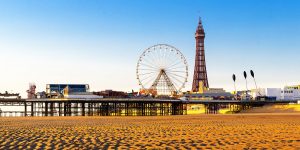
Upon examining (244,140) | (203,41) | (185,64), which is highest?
(203,41)

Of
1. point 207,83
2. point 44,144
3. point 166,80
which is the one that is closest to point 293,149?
point 44,144

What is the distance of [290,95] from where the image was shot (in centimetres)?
12200

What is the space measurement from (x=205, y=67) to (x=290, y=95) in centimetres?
3994

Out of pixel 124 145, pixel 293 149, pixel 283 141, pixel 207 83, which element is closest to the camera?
pixel 293 149

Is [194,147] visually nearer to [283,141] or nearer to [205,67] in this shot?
[283,141]

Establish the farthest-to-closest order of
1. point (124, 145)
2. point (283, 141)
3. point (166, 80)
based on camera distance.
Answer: point (166, 80), point (283, 141), point (124, 145)

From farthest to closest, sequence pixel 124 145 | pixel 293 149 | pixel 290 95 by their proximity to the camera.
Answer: pixel 290 95
pixel 124 145
pixel 293 149

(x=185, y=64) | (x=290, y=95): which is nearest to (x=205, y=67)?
(x=290, y=95)

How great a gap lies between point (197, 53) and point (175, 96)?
74.4 meters

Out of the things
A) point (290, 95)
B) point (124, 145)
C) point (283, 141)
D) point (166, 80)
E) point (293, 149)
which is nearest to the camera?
point (293, 149)

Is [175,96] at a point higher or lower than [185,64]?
lower

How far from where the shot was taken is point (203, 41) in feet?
520

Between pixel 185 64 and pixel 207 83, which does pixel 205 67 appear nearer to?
pixel 207 83

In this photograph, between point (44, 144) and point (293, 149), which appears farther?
point (44, 144)
